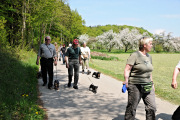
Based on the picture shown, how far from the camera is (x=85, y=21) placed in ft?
200

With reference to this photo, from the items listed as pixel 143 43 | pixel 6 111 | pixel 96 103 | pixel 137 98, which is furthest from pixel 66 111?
pixel 143 43

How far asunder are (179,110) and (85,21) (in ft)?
194

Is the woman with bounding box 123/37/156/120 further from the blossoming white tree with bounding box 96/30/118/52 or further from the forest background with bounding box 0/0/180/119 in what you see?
the blossoming white tree with bounding box 96/30/118/52

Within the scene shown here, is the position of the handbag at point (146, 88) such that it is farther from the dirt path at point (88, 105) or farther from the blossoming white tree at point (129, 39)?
the blossoming white tree at point (129, 39)

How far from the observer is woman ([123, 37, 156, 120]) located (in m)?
3.52

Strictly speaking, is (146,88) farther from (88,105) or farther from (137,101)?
(88,105)

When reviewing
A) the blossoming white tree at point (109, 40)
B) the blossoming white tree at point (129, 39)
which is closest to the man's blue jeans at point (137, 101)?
the blossoming white tree at point (109, 40)

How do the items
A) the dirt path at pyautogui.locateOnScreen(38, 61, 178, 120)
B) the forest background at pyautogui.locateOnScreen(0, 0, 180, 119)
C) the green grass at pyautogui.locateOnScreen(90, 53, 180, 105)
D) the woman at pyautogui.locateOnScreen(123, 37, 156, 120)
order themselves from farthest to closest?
the green grass at pyautogui.locateOnScreen(90, 53, 180, 105), the dirt path at pyautogui.locateOnScreen(38, 61, 178, 120), the forest background at pyautogui.locateOnScreen(0, 0, 180, 119), the woman at pyautogui.locateOnScreen(123, 37, 156, 120)

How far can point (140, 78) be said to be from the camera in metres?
3.56

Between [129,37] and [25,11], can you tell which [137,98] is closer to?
[25,11]

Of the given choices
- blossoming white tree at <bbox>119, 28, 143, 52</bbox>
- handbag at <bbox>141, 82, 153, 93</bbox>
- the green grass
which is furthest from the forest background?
blossoming white tree at <bbox>119, 28, 143, 52</bbox>

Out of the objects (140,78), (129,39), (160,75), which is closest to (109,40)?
(129,39)

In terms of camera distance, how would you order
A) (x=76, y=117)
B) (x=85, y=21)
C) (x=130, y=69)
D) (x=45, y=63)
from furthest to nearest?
(x=85, y=21), (x=45, y=63), (x=76, y=117), (x=130, y=69)

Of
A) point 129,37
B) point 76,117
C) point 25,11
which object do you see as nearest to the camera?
point 76,117
